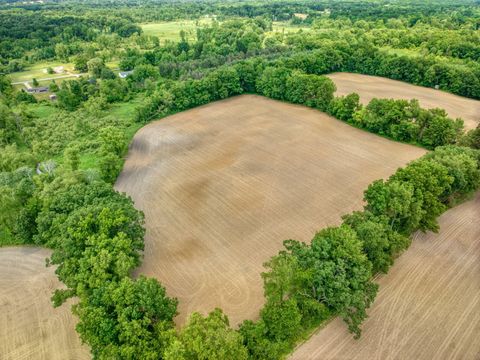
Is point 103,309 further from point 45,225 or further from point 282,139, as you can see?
point 282,139

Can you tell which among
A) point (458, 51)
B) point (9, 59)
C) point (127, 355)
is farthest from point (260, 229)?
point (9, 59)

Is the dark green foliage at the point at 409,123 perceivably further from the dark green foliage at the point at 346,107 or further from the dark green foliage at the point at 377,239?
the dark green foliage at the point at 377,239

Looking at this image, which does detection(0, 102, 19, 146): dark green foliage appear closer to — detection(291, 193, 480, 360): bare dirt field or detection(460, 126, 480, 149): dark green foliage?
detection(291, 193, 480, 360): bare dirt field

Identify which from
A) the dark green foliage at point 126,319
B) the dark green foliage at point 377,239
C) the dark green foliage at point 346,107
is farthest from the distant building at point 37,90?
the dark green foliage at point 377,239

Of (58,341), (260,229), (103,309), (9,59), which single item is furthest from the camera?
(9,59)

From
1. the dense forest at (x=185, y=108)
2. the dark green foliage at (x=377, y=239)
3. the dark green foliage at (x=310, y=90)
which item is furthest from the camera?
the dark green foliage at (x=310, y=90)

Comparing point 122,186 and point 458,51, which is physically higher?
point 458,51

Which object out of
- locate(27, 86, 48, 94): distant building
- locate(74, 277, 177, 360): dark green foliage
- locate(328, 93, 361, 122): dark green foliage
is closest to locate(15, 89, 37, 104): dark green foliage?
locate(27, 86, 48, 94): distant building
